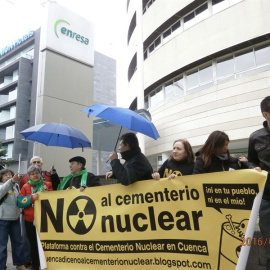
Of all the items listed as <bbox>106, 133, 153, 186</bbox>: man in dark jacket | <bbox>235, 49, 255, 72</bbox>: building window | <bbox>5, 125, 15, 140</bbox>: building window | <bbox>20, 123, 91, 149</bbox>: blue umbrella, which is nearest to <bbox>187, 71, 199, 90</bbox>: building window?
<bbox>235, 49, 255, 72</bbox>: building window

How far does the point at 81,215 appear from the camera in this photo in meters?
3.80

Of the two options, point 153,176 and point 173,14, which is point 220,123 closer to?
point 173,14

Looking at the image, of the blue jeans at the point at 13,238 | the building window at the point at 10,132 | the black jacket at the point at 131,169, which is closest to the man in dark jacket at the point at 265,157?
the black jacket at the point at 131,169

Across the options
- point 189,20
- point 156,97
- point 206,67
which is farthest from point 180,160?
point 156,97

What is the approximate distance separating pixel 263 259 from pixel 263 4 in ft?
51.2

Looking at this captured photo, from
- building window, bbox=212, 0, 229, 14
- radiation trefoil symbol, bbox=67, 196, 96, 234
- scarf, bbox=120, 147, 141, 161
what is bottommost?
radiation trefoil symbol, bbox=67, 196, 96, 234

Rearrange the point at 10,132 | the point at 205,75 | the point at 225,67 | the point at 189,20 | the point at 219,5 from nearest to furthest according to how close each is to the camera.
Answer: the point at 225,67, the point at 219,5, the point at 205,75, the point at 189,20, the point at 10,132

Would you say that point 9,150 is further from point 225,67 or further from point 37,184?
point 37,184

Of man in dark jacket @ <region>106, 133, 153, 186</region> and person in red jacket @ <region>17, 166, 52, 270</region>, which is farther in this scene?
person in red jacket @ <region>17, 166, 52, 270</region>

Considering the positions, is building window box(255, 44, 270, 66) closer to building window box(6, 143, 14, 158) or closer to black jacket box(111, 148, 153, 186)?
black jacket box(111, 148, 153, 186)

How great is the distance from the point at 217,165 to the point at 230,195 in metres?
0.42

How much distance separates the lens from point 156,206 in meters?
3.32

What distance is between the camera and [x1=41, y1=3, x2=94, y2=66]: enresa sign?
8172 mm

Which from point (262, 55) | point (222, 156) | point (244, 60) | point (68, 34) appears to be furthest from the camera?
point (244, 60)
